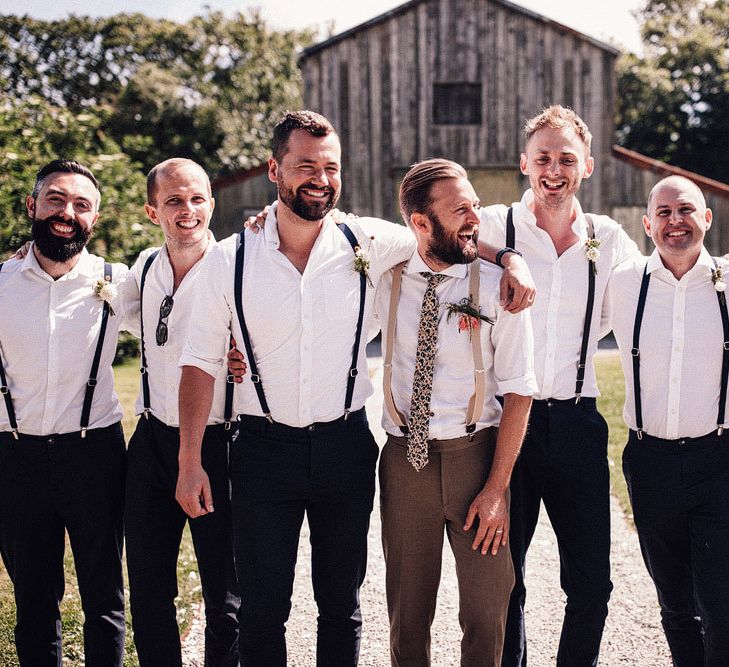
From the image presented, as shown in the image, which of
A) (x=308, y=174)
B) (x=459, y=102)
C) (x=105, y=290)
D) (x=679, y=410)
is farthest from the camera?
(x=459, y=102)

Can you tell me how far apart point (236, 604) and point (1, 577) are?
2.43 metres

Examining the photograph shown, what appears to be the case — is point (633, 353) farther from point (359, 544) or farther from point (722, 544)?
point (359, 544)

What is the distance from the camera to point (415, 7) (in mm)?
16047

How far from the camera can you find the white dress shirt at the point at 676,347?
10.8 feet

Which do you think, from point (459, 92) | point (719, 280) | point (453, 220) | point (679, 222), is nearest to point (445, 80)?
point (459, 92)

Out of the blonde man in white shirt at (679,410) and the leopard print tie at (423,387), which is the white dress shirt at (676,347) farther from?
the leopard print tie at (423,387)

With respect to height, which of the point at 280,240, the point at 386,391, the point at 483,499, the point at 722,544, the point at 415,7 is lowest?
the point at 722,544

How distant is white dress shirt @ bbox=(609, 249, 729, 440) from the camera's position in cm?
329

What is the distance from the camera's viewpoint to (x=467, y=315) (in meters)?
2.98

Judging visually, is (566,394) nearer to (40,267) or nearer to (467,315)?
→ (467,315)

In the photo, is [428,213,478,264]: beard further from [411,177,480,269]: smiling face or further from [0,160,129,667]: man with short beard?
[0,160,129,667]: man with short beard

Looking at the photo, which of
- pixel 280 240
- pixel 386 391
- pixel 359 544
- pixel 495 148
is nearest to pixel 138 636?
pixel 359 544

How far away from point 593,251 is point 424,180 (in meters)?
0.85

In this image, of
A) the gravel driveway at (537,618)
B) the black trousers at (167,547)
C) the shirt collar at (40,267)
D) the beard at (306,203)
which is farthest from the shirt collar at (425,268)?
the gravel driveway at (537,618)
